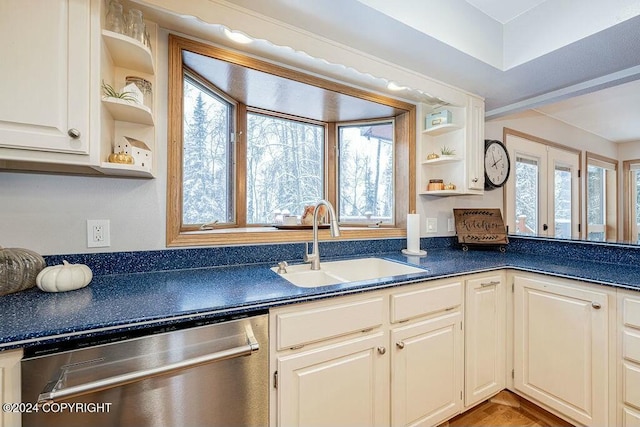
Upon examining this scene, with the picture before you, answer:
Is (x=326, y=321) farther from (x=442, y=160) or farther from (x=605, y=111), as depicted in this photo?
(x=605, y=111)

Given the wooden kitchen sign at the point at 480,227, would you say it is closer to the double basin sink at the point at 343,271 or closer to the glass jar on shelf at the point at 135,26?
the double basin sink at the point at 343,271

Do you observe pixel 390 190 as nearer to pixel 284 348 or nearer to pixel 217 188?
pixel 217 188

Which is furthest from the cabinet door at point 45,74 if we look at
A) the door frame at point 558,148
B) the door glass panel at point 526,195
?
the door glass panel at point 526,195

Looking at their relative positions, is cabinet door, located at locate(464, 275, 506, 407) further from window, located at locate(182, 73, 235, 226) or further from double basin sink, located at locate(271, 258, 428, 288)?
window, located at locate(182, 73, 235, 226)

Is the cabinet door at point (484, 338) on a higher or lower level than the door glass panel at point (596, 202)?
lower

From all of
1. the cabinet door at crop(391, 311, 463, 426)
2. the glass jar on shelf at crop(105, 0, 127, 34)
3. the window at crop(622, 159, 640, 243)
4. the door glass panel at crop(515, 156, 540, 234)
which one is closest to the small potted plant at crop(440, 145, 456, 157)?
the cabinet door at crop(391, 311, 463, 426)

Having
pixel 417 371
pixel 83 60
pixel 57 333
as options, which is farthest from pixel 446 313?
pixel 83 60

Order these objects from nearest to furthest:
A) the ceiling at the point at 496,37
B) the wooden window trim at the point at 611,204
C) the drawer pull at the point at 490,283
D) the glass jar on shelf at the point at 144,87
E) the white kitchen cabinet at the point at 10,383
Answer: the white kitchen cabinet at the point at 10,383, the glass jar on shelf at the point at 144,87, the ceiling at the point at 496,37, the drawer pull at the point at 490,283, the wooden window trim at the point at 611,204

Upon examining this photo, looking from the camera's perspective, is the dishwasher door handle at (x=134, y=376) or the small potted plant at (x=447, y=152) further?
the small potted plant at (x=447, y=152)

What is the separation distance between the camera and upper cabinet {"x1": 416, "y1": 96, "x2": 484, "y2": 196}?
206 cm

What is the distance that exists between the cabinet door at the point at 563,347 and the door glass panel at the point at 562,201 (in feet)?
7.67

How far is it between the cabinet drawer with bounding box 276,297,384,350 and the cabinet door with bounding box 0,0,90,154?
0.94 metres

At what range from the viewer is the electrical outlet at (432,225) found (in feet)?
7.36

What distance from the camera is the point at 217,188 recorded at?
1787 millimetres
